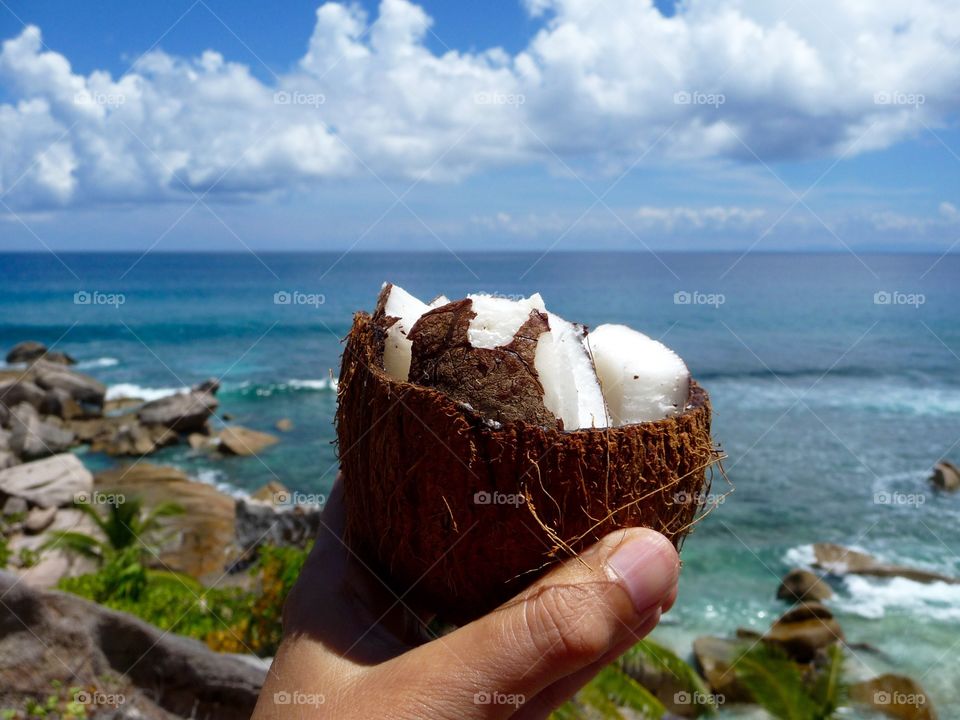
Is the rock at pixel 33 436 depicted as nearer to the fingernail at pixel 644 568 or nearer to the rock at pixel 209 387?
the rock at pixel 209 387

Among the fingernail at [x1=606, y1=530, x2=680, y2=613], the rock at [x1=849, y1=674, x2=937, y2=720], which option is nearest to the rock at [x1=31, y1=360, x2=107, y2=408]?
the rock at [x1=849, y1=674, x2=937, y2=720]

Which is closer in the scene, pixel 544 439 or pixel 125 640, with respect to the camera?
pixel 544 439

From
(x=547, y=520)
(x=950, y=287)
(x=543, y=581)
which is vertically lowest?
(x=543, y=581)

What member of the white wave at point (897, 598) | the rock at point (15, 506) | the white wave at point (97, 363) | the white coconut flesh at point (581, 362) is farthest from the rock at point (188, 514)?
the white wave at point (97, 363)

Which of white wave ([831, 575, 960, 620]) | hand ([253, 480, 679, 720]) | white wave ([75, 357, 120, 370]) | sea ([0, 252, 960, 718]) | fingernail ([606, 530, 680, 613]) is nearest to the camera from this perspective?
hand ([253, 480, 679, 720])

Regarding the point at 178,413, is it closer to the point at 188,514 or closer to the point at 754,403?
the point at 188,514

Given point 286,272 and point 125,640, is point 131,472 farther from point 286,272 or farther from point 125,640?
point 286,272

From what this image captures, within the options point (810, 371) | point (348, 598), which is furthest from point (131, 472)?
point (810, 371)

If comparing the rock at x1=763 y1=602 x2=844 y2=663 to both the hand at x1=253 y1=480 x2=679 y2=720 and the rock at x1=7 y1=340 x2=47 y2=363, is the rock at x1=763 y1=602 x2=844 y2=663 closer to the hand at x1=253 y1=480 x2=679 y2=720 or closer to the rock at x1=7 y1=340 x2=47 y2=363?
the hand at x1=253 y1=480 x2=679 y2=720
